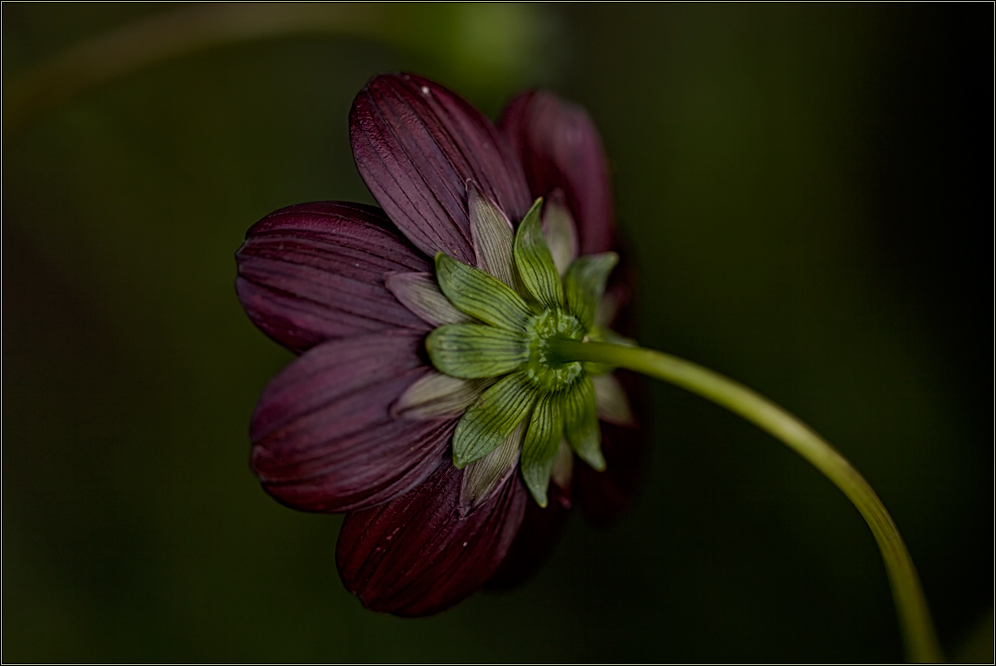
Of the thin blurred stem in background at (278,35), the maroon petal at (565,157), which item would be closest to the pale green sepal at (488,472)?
the maroon petal at (565,157)

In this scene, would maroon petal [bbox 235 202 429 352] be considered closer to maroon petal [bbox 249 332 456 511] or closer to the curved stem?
maroon petal [bbox 249 332 456 511]

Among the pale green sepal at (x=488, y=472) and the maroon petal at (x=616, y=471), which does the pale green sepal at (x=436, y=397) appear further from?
the maroon petal at (x=616, y=471)

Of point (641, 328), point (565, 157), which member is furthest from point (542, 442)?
point (641, 328)

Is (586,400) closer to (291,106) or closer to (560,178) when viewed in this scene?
(560,178)

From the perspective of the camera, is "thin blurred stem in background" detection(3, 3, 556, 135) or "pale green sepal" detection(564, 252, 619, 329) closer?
"pale green sepal" detection(564, 252, 619, 329)

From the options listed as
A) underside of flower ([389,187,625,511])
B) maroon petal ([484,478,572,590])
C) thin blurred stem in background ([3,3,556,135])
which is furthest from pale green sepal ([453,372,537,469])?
thin blurred stem in background ([3,3,556,135])

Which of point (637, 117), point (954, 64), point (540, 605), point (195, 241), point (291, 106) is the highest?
point (954, 64)

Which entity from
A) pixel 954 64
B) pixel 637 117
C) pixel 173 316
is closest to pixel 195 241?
pixel 173 316
